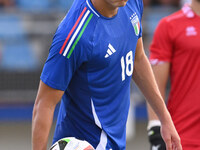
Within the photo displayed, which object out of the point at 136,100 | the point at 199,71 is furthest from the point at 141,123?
the point at 199,71

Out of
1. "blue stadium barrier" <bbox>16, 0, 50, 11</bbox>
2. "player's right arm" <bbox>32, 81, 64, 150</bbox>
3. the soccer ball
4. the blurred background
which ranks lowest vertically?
the blurred background

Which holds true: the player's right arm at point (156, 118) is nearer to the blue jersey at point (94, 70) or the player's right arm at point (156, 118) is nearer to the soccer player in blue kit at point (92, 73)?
the soccer player in blue kit at point (92, 73)

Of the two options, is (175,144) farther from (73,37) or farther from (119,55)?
(73,37)

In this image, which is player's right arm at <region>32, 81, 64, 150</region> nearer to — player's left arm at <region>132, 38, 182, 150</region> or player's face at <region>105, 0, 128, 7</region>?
player's face at <region>105, 0, 128, 7</region>

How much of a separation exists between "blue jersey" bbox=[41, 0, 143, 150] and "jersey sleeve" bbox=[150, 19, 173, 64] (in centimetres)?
79

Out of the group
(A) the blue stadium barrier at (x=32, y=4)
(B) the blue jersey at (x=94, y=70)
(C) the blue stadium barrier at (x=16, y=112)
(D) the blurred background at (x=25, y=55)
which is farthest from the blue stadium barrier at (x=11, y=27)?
(B) the blue jersey at (x=94, y=70)

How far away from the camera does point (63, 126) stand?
Answer: 378 centimetres

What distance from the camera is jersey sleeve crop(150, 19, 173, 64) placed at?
4.63 m

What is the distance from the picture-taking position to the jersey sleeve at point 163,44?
4.63 metres

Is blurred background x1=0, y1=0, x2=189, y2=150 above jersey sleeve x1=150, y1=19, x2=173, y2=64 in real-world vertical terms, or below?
below

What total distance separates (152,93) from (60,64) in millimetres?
952

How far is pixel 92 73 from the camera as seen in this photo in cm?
350

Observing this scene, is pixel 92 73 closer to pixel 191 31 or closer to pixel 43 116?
pixel 43 116

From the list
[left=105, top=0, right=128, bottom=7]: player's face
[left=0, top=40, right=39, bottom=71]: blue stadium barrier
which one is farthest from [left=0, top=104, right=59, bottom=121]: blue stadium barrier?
[left=105, top=0, right=128, bottom=7]: player's face
